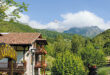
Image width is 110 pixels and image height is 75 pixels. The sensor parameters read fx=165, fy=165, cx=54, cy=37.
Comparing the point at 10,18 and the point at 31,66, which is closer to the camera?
the point at 10,18

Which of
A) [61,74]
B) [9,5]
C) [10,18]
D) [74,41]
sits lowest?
[61,74]

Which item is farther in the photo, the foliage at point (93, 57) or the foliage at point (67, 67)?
the foliage at point (93, 57)

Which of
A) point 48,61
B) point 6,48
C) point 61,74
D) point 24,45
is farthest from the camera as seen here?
point 48,61

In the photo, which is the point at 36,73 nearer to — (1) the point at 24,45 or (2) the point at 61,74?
(2) the point at 61,74

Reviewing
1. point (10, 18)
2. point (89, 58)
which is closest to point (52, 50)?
point (89, 58)

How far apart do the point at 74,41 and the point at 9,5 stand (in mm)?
81342

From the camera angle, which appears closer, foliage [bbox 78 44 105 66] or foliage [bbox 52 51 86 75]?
foliage [bbox 52 51 86 75]

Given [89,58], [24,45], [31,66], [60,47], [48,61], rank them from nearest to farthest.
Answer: [24,45] < [31,66] < [89,58] < [48,61] < [60,47]

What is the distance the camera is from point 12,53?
246 cm

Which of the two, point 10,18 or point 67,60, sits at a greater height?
point 10,18

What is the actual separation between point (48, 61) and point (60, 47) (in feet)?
80.7

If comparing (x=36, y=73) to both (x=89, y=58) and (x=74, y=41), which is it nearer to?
(x=89, y=58)

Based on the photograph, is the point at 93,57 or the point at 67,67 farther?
the point at 93,57

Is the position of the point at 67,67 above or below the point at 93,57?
below
